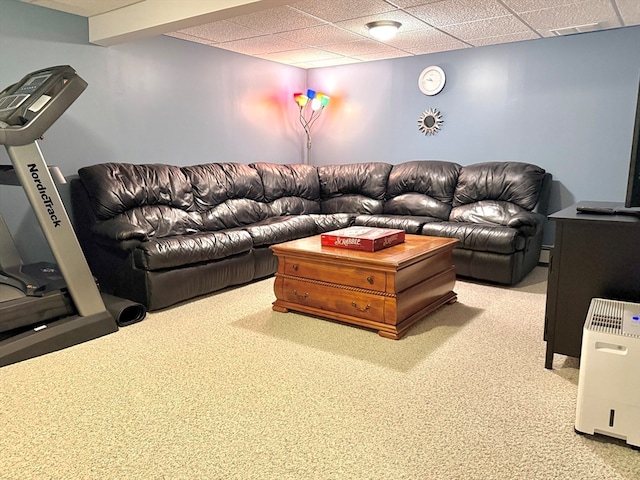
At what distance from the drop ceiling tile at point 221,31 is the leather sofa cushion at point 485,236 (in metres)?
2.49

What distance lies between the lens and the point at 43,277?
300 cm

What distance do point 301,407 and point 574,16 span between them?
3.73 metres

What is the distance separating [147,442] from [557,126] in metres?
4.50

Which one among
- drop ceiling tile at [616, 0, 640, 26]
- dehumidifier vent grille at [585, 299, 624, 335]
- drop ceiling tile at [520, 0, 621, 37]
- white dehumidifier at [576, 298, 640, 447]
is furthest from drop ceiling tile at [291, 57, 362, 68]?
white dehumidifier at [576, 298, 640, 447]

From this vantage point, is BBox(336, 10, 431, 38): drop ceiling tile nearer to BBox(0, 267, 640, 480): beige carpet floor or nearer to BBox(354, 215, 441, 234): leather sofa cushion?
BBox(354, 215, 441, 234): leather sofa cushion

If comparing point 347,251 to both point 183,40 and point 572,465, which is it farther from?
point 183,40

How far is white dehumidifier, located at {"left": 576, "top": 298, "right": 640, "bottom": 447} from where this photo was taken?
170 centimetres

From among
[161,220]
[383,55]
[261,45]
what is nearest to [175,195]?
[161,220]

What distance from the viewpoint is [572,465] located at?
1633mm

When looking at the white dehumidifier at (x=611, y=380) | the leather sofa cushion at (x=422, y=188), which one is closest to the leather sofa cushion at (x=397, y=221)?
the leather sofa cushion at (x=422, y=188)

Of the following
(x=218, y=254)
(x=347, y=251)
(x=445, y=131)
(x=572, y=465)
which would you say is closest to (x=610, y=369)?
(x=572, y=465)

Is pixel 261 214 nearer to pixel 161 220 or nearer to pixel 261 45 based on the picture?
pixel 161 220

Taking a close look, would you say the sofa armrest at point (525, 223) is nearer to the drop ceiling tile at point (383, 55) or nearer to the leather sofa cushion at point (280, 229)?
the leather sofa cushion at point (280, 229)

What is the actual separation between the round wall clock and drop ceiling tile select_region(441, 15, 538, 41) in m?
0.67
